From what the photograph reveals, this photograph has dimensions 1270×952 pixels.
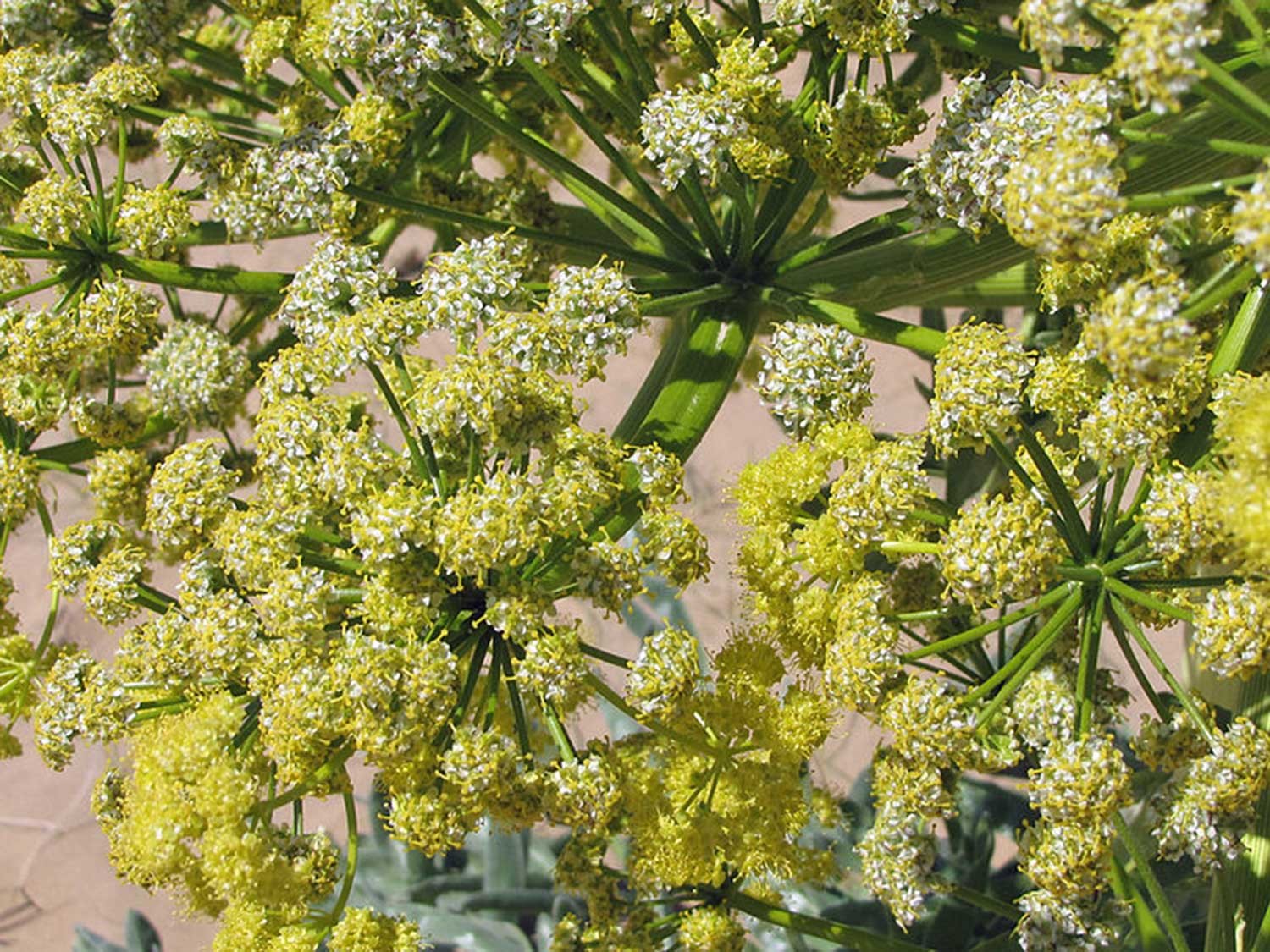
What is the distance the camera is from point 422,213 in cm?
180

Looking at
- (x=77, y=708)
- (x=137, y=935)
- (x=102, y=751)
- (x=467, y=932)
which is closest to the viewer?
(x=77, y=708)

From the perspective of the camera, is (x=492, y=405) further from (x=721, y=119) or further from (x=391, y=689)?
(x=721, y=119)

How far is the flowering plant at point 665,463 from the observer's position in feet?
4.69

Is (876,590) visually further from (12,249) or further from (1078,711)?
(12,249)

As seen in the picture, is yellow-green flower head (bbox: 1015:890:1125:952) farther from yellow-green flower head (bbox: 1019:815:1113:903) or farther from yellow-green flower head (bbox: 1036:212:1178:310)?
yellow-green flower head (bbox: 1036:212:1178:310)

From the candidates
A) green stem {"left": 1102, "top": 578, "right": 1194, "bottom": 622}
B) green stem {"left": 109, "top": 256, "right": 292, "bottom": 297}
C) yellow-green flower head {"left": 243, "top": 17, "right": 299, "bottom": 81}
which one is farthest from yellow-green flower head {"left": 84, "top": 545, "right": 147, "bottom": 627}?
green stem {"left": 1102, "top": 578, "right": 1194, "bottom": 622}

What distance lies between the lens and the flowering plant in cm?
143

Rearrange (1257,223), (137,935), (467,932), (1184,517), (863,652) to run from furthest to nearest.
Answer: (137,935) → (467,932) → (863,652) → (1184,517) → (1257,223)

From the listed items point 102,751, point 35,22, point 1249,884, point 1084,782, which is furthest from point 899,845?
point 102,751

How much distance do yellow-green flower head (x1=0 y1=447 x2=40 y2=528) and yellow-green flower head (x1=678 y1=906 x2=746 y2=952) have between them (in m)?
1.01

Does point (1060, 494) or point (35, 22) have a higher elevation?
point (35, 22)

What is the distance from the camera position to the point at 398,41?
1.67m

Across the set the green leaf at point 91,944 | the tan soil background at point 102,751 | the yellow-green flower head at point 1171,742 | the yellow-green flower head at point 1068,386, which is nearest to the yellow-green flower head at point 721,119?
the yellow-green flower head at point 1068,386

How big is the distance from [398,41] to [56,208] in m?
0.48
